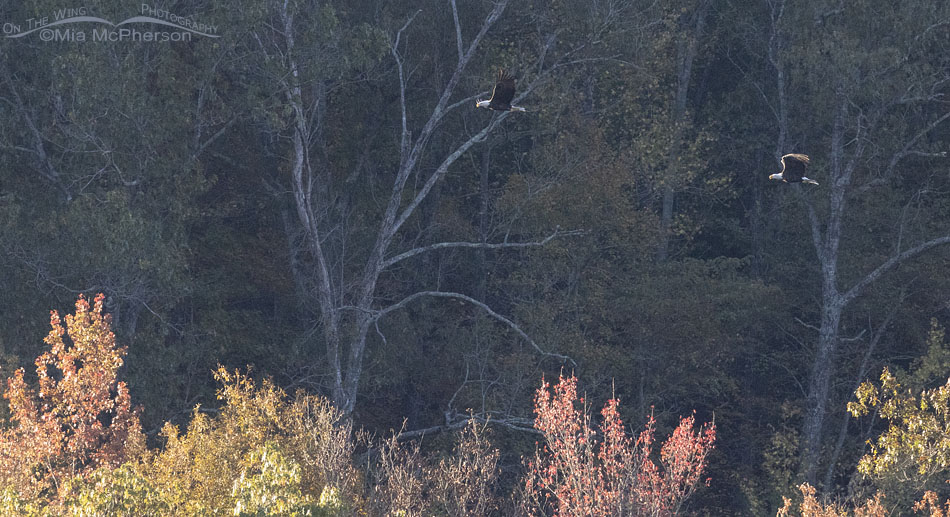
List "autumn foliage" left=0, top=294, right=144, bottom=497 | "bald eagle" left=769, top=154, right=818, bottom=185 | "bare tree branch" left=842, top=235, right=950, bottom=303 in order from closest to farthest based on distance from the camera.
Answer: "bald eagle" left=769, top=154, right=818, bottom=185, "autumn foliage" left=0, top=294, right=144, bottom=497, "bare tree branch" left=842, top=235, right=950, bottom=303

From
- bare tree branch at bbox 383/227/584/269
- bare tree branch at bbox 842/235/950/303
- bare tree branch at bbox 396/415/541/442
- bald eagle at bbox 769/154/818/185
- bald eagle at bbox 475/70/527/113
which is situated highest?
bald eagle at bbox 475/70/527/113

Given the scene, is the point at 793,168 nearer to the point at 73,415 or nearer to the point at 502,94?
the point at 502,94

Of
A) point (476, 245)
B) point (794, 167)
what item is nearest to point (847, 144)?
point (476, 245)

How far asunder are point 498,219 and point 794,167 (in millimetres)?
13227

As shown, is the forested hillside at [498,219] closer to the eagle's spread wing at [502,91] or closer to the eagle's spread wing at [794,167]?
the eagle's spread wing at [794,167]

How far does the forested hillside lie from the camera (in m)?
22.4

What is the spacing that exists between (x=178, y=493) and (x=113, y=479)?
2115 millimetres

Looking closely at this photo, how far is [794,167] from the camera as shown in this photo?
1427cm

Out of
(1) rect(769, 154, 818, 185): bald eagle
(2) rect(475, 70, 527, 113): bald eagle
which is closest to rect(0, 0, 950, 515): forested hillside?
(1) rect(769, 154, 818, 185): bald eagle

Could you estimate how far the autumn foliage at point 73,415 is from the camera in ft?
58.6

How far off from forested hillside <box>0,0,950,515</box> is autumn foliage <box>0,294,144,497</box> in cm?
48

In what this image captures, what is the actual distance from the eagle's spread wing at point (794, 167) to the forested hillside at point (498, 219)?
760cm

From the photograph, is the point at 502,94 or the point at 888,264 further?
the point at 888,264

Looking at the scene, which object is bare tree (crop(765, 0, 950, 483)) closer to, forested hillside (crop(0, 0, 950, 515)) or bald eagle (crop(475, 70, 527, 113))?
forested hillside (crop(0, 0, 950, 515))
